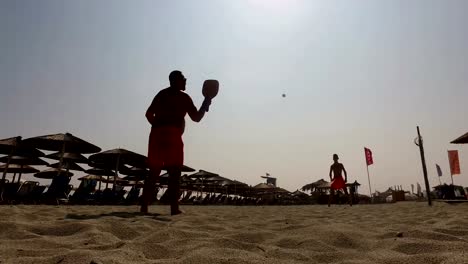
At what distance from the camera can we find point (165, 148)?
3.79 m

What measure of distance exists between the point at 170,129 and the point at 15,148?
1150 centimetres

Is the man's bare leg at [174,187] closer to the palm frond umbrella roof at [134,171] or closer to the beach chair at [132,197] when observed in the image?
the beach chair at [132,197]

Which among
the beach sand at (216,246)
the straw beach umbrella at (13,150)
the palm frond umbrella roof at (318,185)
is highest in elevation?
the straw beach umbrella at (13,150)

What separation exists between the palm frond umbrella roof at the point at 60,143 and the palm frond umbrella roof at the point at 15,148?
1.92 feet

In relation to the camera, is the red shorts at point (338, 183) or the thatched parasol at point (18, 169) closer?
the red shorts at point (338, 183)

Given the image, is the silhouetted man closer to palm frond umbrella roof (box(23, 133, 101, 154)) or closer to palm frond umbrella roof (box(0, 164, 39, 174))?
palm frond umbrella roof (box(23, 133, 101, 154))

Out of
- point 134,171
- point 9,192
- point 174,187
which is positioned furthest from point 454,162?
point 9,192

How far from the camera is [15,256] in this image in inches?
59.0

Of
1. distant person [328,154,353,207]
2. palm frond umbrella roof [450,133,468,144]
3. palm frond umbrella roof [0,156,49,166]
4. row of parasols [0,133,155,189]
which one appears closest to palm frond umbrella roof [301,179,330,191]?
palm frond umbrella roof [450,133,468,144]

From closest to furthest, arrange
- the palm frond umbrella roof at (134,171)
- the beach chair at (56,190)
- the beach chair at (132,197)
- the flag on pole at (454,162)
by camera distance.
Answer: the beach chair at (56,190), the beach chair at (132,197), the palm frond umbrella roof at (134,171), the flag on pole at (454,162)

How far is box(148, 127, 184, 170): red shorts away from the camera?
379 cm

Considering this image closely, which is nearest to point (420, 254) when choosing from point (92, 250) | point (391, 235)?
point (391, 235)

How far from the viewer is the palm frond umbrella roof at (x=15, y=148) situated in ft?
37.5

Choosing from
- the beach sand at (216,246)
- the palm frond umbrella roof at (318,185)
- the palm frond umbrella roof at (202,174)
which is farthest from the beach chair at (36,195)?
the palm frond umbrella roof at (318,185)
